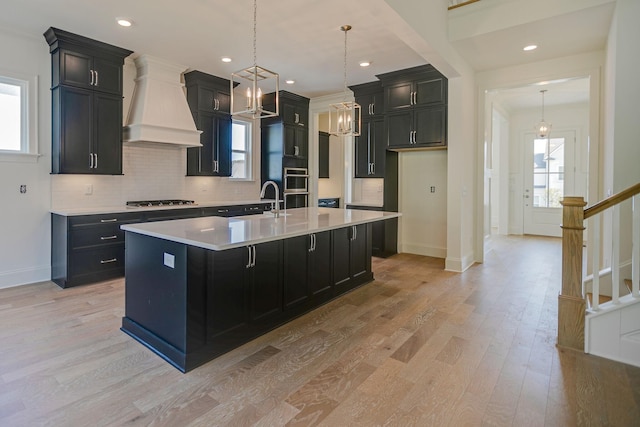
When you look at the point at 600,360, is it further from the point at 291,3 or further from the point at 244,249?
the point at 291,3

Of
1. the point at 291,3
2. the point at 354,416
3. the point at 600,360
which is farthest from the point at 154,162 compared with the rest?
the point at 600,360

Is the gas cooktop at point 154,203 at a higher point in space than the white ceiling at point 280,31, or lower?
lower

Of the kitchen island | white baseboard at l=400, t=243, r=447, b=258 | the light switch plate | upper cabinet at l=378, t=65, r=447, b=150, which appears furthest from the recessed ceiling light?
white baseboard at l=400, t=243, r=447, b=258

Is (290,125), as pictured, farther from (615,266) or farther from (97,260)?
(615,266)

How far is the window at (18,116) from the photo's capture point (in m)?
4.05

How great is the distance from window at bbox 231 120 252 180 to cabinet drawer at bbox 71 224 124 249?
7.90ft

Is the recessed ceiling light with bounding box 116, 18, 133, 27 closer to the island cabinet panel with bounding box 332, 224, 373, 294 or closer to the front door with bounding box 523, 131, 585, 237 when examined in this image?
the island cabinet panel with bounding box 332, 224, 373, 294

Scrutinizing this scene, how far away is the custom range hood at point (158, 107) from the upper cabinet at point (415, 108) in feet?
10.1

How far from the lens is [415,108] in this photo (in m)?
5.36

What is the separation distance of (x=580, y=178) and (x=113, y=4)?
29.0 ft

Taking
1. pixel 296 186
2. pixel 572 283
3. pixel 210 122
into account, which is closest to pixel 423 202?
pixel 296 186

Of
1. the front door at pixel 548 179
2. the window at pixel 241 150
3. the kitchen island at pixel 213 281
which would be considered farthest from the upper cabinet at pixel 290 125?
the front door at pixel 548 179

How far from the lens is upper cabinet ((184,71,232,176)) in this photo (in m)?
5.46

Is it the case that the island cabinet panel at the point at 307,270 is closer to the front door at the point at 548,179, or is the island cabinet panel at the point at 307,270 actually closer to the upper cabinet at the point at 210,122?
the upper cabinet at the point at 210,122
